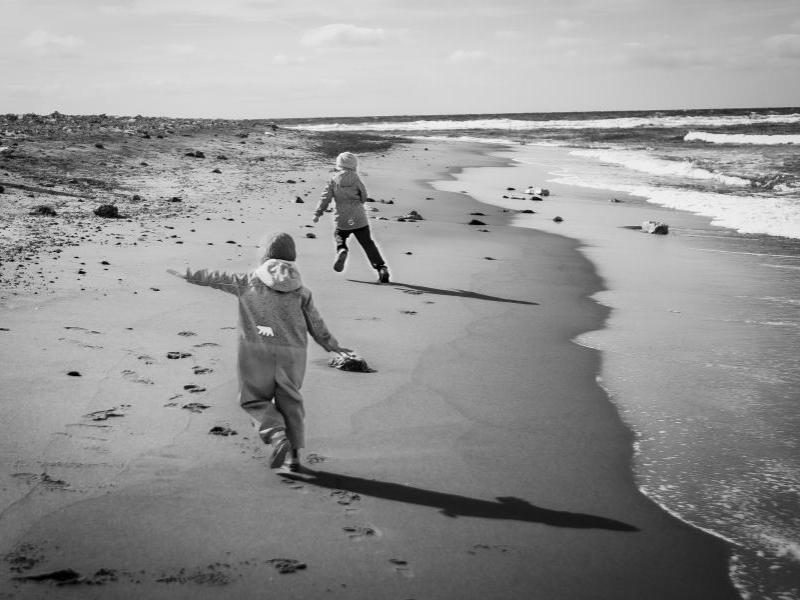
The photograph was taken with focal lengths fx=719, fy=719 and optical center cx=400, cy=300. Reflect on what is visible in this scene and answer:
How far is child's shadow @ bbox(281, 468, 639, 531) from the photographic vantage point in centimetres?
388

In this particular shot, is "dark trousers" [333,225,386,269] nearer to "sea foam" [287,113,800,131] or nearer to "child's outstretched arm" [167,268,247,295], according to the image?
"child's outstretched arm" [167,268,247,295]

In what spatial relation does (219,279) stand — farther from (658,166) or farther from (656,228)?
(658,166)

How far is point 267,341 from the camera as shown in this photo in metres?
4.35

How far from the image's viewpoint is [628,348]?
7.00 meters

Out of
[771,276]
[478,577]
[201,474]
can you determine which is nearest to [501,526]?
[478,577]

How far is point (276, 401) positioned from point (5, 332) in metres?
3.22

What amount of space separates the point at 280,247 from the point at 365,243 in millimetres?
5138

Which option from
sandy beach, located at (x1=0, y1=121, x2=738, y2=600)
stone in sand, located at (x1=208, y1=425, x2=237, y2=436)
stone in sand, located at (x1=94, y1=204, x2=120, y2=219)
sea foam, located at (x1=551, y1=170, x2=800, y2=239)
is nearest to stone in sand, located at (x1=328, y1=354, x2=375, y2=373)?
sandy beach, located at (x1=0, y1=121, x2=738, y2=600)

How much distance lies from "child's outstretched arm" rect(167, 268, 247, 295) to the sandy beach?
1039mm

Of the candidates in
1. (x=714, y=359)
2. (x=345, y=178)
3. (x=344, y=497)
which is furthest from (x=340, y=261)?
(x=344, y=497)

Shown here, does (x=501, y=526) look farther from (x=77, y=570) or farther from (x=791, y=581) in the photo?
(x=77, y=570)

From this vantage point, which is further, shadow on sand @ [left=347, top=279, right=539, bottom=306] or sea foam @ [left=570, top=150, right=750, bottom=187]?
sea foam @ [left=570, top=150, right=750, bottom=187]

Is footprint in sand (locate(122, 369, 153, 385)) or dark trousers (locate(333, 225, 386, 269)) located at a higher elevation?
dark trousers (locate(333, 225, 386, 269))

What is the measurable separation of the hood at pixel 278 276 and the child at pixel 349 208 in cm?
505
